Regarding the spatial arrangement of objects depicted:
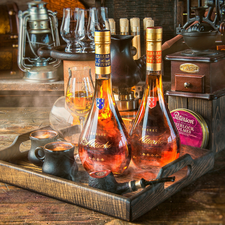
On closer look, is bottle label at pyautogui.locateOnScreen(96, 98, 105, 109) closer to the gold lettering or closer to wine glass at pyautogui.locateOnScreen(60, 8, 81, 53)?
the gold lettering

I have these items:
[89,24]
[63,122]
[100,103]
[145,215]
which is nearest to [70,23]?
[89,24]

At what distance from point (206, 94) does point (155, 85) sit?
0.83ft

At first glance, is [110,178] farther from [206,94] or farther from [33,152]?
[206,94]

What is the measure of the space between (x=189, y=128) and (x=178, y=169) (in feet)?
0.91

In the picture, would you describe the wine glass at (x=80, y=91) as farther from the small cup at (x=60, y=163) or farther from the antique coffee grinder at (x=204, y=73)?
the antique coffee grinder at (x=204, y=73)

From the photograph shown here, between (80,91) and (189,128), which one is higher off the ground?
(80,91)

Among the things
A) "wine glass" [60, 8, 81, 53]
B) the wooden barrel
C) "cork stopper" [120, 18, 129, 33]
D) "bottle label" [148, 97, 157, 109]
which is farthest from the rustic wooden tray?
the wooden barrel

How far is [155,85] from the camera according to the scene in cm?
72

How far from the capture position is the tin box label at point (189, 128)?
2.98 feet

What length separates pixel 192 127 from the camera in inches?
36.1

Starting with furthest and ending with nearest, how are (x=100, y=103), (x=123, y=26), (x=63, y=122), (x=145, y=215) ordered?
(x=123, y=26) → (x=63, y=122) → (x=100, y=103) → (x=145, y=215)

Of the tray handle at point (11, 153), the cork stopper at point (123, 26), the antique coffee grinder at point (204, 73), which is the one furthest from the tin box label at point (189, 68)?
the cork stopper at point (123, 26)

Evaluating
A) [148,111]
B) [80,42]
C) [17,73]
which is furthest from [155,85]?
[17,73]

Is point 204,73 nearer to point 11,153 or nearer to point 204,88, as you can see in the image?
point 204,88
